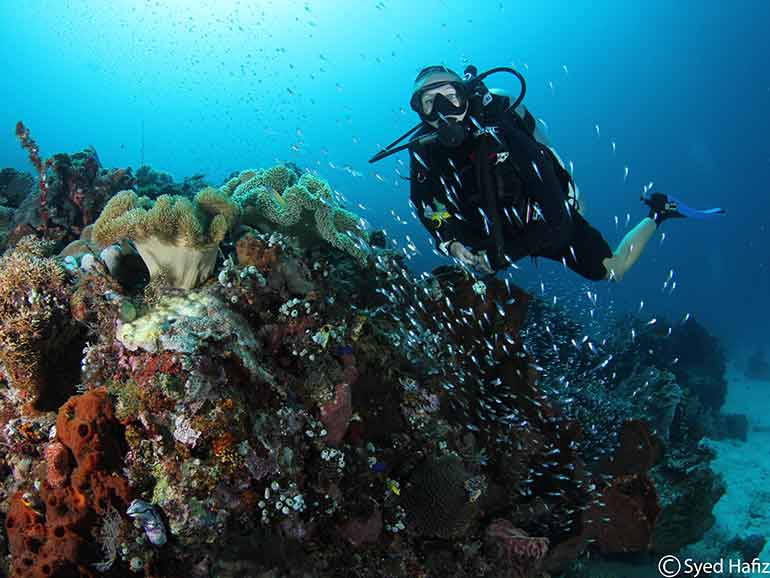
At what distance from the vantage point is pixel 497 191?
5.38 metres

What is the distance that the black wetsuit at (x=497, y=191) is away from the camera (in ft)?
17.2

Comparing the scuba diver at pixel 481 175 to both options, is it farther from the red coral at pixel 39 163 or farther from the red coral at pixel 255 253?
the red coral at pixel 39 163

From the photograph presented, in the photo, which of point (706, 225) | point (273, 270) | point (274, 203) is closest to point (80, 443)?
point (273, 270)

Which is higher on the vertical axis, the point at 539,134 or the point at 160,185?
the point at 539,134

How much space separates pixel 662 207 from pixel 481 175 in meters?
3.92

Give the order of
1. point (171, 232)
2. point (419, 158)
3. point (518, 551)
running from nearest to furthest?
1. point (171, 232)
2. point (518, 551)
3. point (419, 158)

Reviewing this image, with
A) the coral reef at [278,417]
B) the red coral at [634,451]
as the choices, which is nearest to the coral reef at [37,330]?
the coral reef at [278,417]

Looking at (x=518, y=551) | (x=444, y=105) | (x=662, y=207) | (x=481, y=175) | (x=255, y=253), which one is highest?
(x=662, y=207)

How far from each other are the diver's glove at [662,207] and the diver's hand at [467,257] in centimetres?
349

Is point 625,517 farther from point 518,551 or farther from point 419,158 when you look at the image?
point 419,158

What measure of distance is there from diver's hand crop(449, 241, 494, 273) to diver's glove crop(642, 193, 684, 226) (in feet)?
11.4

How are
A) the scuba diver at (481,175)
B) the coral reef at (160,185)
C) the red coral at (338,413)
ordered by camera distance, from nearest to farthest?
the red coral at (338,413) < the scuba diver at (481,175) < the coral reef at (160,185)

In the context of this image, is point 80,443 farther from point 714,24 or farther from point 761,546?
point 714,24

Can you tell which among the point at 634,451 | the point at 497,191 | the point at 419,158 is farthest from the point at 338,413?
the point at 634,451
